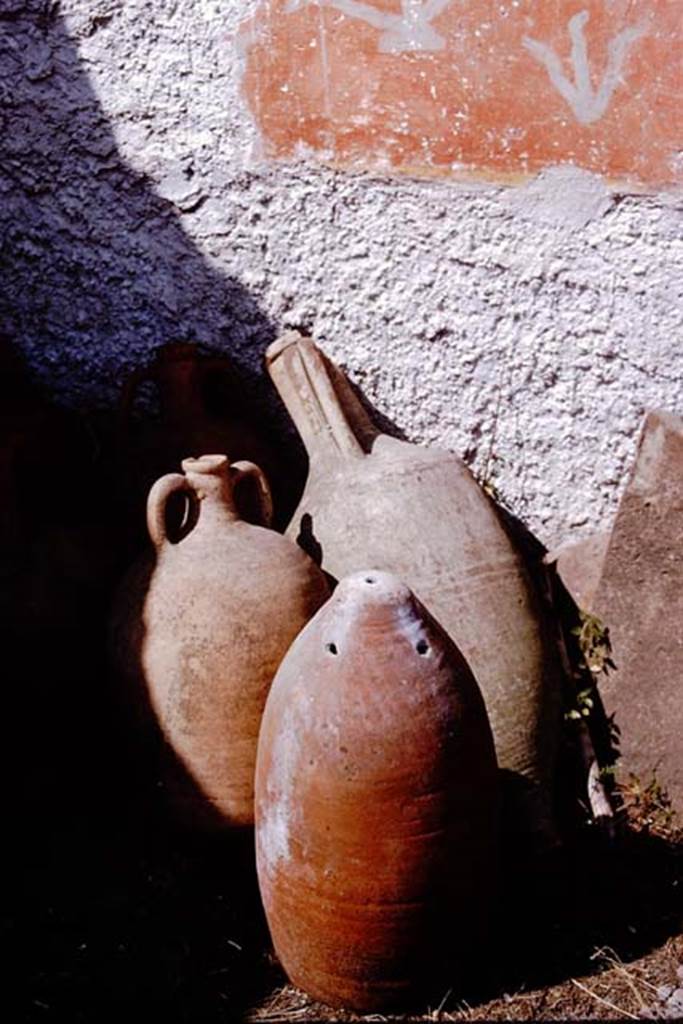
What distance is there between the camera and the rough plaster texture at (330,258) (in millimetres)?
3320

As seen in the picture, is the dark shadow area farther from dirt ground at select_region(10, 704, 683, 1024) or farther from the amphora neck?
the amphora neck

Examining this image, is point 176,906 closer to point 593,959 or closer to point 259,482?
point 593,959

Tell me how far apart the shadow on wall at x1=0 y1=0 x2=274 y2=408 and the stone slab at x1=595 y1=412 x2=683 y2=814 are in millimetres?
1081

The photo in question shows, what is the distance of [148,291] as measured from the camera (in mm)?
3660

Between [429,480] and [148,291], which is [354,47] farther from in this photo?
[429,480]

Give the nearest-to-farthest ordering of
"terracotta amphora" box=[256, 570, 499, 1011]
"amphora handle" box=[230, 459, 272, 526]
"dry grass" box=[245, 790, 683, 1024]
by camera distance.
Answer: "terracotta amphora" box=[256, 570, 499, 1011] < "dry grass" box=[245, 790, 683, 1024] < "amphora handle" box=[230, 459, 272, 526]

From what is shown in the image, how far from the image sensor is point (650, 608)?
328 cm

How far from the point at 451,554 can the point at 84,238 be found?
1.41 meters

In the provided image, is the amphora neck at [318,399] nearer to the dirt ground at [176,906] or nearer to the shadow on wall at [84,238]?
the shadow on wall at [84,238]

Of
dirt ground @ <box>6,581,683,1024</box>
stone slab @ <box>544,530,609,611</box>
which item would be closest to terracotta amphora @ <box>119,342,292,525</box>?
dirt ground @ <box>6,581,683,1024</box>

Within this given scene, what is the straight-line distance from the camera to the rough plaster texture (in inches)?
131

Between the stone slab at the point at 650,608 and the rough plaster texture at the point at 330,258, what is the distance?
5.6 inches

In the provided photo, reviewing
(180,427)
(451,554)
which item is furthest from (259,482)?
(451,554)

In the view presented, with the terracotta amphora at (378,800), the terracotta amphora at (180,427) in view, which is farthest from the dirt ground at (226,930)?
the terracotta amphora at (180,427)
